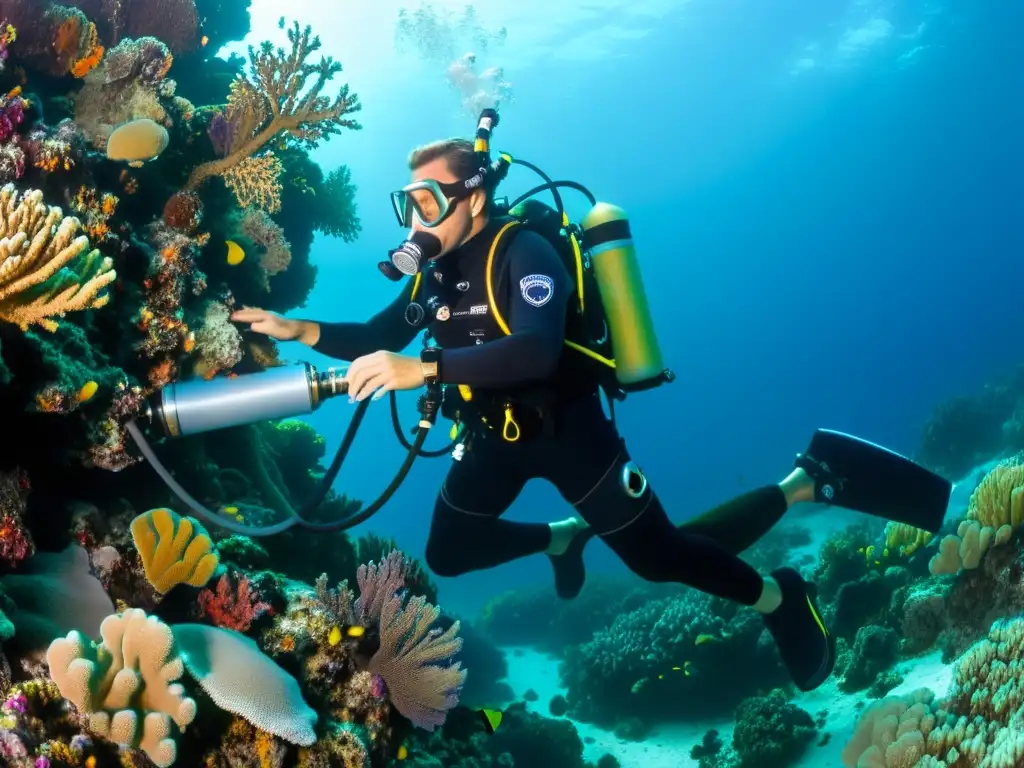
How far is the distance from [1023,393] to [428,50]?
3832cm

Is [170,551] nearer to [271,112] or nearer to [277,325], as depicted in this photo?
[277,325]

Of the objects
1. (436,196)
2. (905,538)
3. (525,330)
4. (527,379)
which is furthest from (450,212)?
(905,538)

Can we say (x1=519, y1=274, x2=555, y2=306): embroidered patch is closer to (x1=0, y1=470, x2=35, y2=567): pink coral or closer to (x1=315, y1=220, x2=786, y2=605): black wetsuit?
(x1=315, y1=220, x2=786, y2=605): black wetsuit

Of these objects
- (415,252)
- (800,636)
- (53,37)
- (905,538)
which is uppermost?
(53,37)

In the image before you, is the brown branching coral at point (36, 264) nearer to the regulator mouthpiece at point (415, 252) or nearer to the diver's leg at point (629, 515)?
the regulator mouthpiece at point (415, 252)

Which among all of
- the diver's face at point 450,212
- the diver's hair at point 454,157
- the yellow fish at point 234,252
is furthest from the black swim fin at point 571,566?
the yellow fish at point 234,252

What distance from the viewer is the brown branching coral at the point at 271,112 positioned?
446 centimetres

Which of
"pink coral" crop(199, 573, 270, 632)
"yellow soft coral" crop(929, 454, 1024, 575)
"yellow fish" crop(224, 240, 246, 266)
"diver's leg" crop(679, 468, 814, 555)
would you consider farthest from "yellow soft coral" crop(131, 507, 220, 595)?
"yellow soft coral" crop(929, 454, 1024, 575)

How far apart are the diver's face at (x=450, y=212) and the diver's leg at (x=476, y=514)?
1561 mm

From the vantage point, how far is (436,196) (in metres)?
3.68

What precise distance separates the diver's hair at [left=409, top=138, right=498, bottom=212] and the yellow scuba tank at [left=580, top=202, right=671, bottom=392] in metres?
0.93

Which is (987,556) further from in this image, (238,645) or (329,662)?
(238,645)

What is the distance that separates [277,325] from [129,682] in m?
2.60

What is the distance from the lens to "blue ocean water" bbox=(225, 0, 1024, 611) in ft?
139
